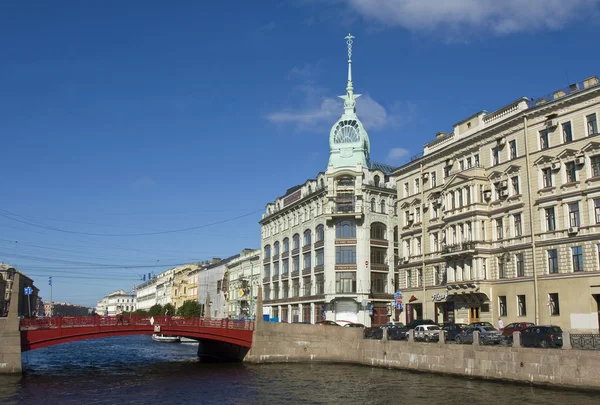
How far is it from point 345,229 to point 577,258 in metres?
39.4

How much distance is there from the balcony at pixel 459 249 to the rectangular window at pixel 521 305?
19.1 ft

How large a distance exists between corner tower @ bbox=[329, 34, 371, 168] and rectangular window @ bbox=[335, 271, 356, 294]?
15026 mm

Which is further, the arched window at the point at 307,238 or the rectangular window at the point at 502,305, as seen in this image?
the arched window at the point at 307,238

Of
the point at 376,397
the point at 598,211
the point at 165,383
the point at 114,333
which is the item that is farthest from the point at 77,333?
the point at 598,211

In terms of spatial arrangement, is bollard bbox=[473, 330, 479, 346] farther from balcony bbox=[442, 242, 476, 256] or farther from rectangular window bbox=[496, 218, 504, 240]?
rectangular window bbox=[496, 218, 504, 240]

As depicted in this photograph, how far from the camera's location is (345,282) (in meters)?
82.5

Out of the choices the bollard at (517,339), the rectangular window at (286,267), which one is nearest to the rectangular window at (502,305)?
the bollard at (517,339)

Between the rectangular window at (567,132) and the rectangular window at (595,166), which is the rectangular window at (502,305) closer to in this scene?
the rectangular window at (595,166)

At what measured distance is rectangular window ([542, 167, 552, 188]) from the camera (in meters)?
51.0

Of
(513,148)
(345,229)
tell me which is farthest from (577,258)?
(345,229)

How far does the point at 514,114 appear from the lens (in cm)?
5419

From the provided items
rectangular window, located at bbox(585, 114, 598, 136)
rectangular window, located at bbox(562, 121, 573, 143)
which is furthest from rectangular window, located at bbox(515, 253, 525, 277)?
rectangular window, located at bbox(585, 114, 598, 136)

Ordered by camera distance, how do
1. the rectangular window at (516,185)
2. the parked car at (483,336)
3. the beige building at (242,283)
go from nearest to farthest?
the parked car at (483,336) < the rectangular window at (516,185) < the beige building at (242,283)

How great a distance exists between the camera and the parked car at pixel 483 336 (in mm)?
41378
